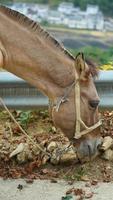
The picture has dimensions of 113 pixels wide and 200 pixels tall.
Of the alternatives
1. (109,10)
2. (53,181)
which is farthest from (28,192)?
→ (109,10)

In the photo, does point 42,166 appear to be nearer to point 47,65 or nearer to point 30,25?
point 47,65

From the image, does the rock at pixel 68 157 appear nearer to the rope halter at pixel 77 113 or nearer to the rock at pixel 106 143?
the rock at pixel 106 143

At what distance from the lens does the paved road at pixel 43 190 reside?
408 centimetres

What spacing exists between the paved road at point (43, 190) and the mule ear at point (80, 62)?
3.62ft

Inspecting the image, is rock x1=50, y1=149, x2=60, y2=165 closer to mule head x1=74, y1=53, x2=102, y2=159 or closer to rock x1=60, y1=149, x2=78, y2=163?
rock x1=60, y1=149, x2=78, y2=163

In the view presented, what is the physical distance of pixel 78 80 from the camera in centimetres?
381

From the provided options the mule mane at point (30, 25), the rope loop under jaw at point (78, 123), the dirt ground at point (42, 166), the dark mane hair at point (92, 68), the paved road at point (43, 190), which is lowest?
the paved road at point (43, 190)

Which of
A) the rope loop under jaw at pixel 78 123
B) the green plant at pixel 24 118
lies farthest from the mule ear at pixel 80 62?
the green plant at pixel 24 118

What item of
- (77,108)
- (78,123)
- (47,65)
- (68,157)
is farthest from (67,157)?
(47,65)

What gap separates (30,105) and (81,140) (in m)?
0.88

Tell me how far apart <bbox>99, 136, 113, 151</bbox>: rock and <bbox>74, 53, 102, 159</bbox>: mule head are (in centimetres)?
48

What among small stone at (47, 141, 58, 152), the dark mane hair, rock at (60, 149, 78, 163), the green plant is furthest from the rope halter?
the green plant

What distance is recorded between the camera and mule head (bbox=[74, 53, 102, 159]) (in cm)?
376

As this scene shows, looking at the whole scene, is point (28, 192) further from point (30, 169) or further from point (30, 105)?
point (30, 105)
